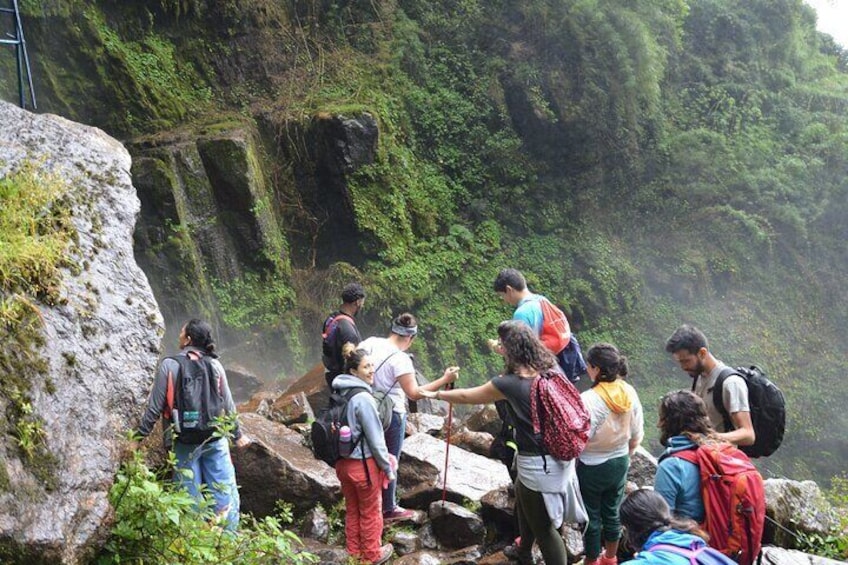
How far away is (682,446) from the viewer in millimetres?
3689

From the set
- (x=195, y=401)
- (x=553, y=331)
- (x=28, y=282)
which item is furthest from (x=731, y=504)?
(x=28, y=282)

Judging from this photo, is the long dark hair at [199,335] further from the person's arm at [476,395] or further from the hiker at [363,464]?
the person's arm at [476,395]

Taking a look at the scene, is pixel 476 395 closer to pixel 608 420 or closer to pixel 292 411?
pixel 608 420

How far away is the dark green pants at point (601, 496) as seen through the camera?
14.8 ft

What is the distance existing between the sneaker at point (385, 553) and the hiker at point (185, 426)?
1.04m

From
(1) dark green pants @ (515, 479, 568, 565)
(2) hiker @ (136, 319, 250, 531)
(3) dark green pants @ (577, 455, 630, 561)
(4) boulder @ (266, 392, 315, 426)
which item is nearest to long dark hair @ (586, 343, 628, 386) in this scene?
(3) dark green pants @ (577, 455, 630, 561)

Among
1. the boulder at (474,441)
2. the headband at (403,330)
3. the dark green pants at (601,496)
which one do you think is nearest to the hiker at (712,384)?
the dark green pants at (601,496)

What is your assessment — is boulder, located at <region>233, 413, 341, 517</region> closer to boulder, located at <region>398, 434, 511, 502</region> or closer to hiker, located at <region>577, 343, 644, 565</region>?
boulder, located at <region>398, 434, 511, 502</region>

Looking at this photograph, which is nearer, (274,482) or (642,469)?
(274,482)

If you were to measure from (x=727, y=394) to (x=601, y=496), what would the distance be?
1061mm

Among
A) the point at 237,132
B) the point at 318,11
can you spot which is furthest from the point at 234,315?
the point at 318,11

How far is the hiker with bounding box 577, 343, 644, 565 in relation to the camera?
14.5 ft

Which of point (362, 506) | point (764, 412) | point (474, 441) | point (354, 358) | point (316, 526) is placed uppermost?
point (354, 358)

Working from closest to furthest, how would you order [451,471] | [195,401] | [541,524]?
[541,524], [195,401], [451,471]
